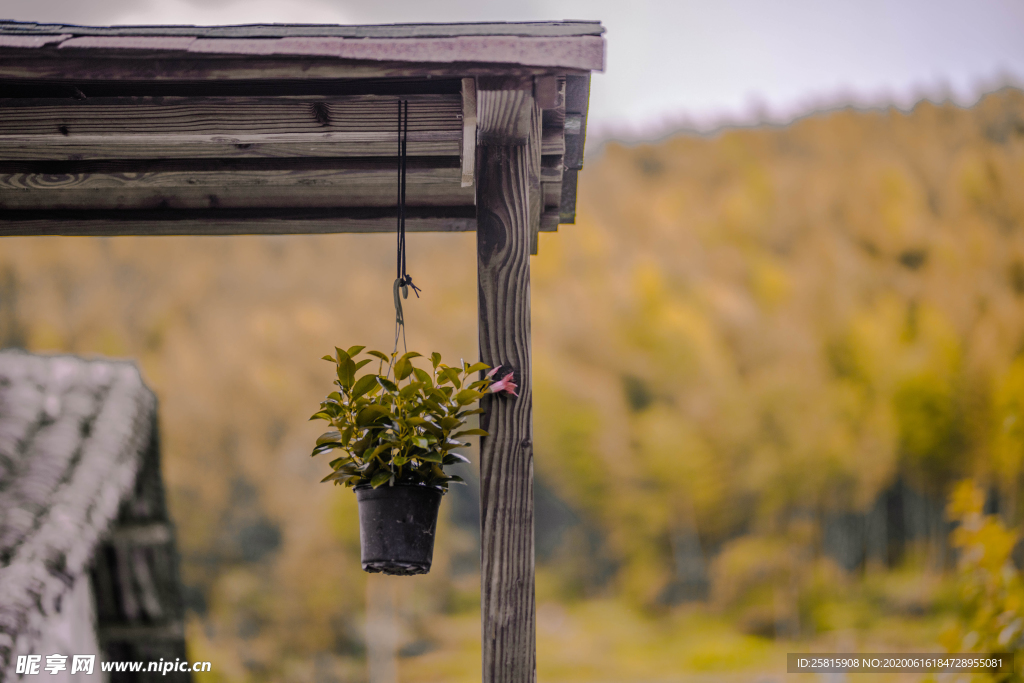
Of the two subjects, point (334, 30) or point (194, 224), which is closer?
point (334, 30)

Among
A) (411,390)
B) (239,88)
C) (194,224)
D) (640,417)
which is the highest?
(640,417)

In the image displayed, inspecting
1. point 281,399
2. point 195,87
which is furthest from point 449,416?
point 281,399

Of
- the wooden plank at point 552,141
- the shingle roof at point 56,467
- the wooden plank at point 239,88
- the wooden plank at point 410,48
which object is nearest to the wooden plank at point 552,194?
the wooden plank at point 552,141

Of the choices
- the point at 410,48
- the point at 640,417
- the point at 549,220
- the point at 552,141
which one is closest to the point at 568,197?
the point at 549,220

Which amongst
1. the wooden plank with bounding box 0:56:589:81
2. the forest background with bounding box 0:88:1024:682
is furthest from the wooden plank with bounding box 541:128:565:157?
the forest background with bounding box 0:88:1024:682

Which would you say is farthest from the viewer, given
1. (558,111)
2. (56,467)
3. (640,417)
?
(640,417)

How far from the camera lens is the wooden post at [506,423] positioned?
1264 millimetres

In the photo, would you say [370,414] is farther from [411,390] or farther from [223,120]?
[223,120]

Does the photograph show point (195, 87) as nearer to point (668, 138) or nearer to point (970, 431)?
point (970, 431)

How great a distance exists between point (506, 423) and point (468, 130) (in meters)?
0.49

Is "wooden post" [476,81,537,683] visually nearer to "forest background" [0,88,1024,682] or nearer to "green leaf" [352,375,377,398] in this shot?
"green leaf" [352,375,377,398]

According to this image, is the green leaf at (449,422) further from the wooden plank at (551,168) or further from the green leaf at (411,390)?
the wooden plank at (551,168)

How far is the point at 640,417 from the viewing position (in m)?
25.5

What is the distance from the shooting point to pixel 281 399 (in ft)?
91.4
